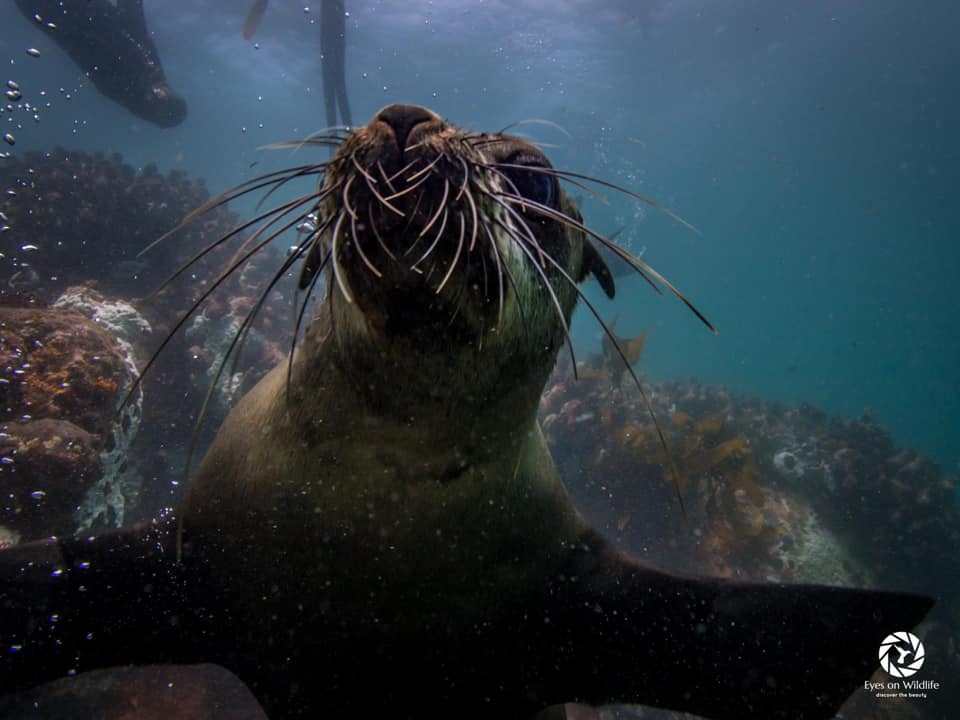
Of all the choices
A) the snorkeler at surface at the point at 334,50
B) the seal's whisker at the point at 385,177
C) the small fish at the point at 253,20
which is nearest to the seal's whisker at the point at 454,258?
the seal's whisker at the point at 385,177

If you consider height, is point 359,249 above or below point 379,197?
below

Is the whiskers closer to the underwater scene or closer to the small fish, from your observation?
the underwater scene

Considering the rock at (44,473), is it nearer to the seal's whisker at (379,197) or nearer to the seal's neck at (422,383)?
the seal's neck at (422,383)

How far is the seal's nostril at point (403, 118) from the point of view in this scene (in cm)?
116

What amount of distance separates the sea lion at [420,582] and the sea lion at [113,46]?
15.5 metres

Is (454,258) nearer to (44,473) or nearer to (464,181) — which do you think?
(464,181)

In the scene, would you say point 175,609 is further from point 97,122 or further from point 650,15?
point 97,122

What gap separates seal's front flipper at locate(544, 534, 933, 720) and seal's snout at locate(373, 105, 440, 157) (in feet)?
5.37

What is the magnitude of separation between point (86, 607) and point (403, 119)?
2.00 m

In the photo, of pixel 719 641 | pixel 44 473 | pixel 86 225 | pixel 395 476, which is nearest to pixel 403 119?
pixel 395 476

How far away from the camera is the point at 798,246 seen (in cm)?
12000

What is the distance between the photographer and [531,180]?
146 centimetres

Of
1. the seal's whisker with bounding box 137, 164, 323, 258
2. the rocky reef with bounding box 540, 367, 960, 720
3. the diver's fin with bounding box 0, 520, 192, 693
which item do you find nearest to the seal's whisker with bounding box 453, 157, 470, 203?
the seal's whisker with bounding box 137, 164, 323, 258

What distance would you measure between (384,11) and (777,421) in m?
25.1
